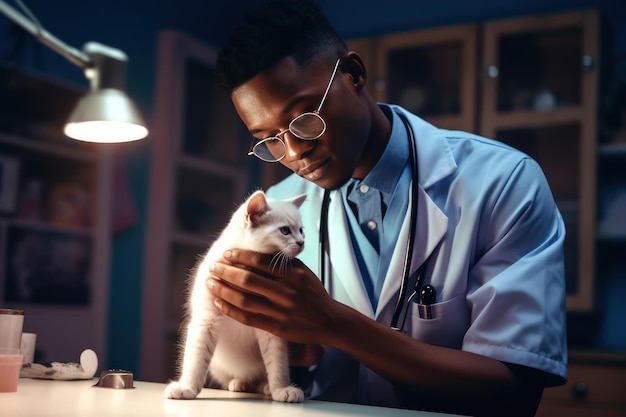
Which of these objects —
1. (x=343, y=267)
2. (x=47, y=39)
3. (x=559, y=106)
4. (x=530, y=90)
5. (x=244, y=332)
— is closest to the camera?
(x=244, y=332)

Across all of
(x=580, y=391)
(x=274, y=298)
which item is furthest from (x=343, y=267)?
(x=580, y=391)

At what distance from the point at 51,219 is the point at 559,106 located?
7.44ft

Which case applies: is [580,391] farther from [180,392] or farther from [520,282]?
[180,392]

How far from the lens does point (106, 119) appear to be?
5.35ft

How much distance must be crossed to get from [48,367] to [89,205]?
1714mm

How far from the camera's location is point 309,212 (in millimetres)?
1571

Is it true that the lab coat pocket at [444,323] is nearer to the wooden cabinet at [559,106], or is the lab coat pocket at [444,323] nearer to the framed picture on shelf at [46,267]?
the wooden cabinet at [559,106]

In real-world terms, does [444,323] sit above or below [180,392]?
above

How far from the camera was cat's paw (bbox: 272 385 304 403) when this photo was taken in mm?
1098

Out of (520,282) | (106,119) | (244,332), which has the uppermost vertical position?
(106,119)

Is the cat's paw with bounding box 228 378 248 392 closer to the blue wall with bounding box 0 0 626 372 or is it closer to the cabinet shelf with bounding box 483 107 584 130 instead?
the blue wall with bounding box 0 0 626 372

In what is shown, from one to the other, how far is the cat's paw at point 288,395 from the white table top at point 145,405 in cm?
2

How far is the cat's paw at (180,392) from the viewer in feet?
3.54

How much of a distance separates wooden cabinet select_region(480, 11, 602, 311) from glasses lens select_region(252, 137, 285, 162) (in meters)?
1.98
